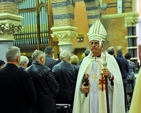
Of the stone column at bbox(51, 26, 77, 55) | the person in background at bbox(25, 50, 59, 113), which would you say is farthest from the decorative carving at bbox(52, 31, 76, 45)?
the person in background at bbox(25, 50, 59, 113)

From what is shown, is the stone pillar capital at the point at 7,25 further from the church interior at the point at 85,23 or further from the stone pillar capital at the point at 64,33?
the church interior at the point at 85,23

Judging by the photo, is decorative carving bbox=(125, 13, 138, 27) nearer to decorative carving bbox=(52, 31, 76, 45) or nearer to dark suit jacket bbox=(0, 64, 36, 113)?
decorative carving bbox=(52, 31, 76, 45)

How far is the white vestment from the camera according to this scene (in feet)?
14.3

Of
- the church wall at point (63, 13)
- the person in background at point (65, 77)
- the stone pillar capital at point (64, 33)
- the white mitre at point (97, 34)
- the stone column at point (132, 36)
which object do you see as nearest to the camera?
the white mitre at point (97, 34)

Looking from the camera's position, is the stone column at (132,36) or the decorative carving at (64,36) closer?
the decorative carving at (64,36)

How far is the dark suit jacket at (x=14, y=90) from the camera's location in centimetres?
390

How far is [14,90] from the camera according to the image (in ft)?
12.8

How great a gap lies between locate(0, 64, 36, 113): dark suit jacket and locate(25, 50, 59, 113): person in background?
30.0 inches

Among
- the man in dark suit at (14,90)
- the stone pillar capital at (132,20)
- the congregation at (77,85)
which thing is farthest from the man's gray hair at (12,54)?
the stone pillar capital at (132,20)

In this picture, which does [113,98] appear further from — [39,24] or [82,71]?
[39,24]

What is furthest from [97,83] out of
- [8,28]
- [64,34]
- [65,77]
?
[64,34]

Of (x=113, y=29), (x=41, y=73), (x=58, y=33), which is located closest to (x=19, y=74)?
(x=41, y=73)

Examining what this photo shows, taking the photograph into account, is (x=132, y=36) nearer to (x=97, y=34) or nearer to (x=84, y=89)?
(x=97, y=34)

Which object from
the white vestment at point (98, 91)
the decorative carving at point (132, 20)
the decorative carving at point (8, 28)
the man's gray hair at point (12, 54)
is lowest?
the white vestment at point (98, 91)
